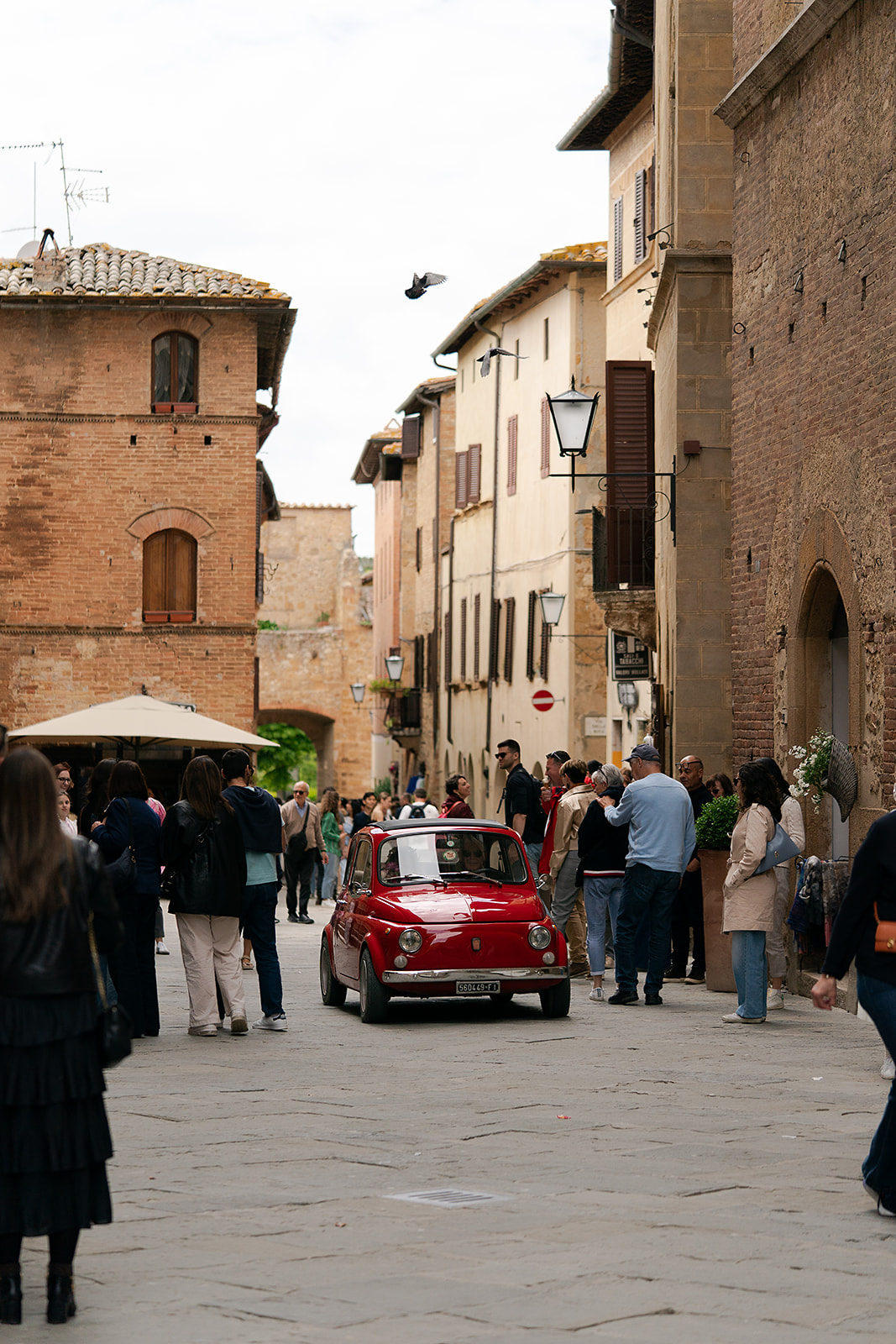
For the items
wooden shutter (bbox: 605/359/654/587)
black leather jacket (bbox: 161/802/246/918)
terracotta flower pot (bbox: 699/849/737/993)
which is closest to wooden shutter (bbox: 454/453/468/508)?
wooden shutter (bbox: 605/359/654/587)

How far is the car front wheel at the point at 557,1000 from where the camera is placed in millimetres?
12719

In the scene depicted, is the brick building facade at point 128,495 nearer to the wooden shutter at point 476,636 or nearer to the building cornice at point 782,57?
the wooden shutter at point 476,636

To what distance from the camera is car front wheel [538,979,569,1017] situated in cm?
1272

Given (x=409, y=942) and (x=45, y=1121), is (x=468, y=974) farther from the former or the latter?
(x=45, y=1121)

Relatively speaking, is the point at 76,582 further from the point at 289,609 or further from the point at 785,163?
the point at 289,609

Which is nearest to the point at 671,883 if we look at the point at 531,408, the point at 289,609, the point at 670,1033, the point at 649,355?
the point at 670,1033

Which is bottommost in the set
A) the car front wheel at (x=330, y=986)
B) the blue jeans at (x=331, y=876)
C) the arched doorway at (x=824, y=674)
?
the blue jeans at (x=331, y=876)

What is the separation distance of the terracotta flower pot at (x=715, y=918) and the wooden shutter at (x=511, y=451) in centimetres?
2617

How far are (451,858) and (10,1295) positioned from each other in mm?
8088

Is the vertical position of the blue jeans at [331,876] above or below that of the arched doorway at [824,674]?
below

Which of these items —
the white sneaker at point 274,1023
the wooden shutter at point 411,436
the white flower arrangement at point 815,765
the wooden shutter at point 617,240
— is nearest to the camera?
the white sneaker at point 274,1023

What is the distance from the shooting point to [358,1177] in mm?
7164

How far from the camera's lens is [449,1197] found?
→ 6.80 metres

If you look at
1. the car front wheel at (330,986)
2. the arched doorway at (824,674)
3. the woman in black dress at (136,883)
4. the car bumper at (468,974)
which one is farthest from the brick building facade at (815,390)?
the woman in black dress at (136,883)
